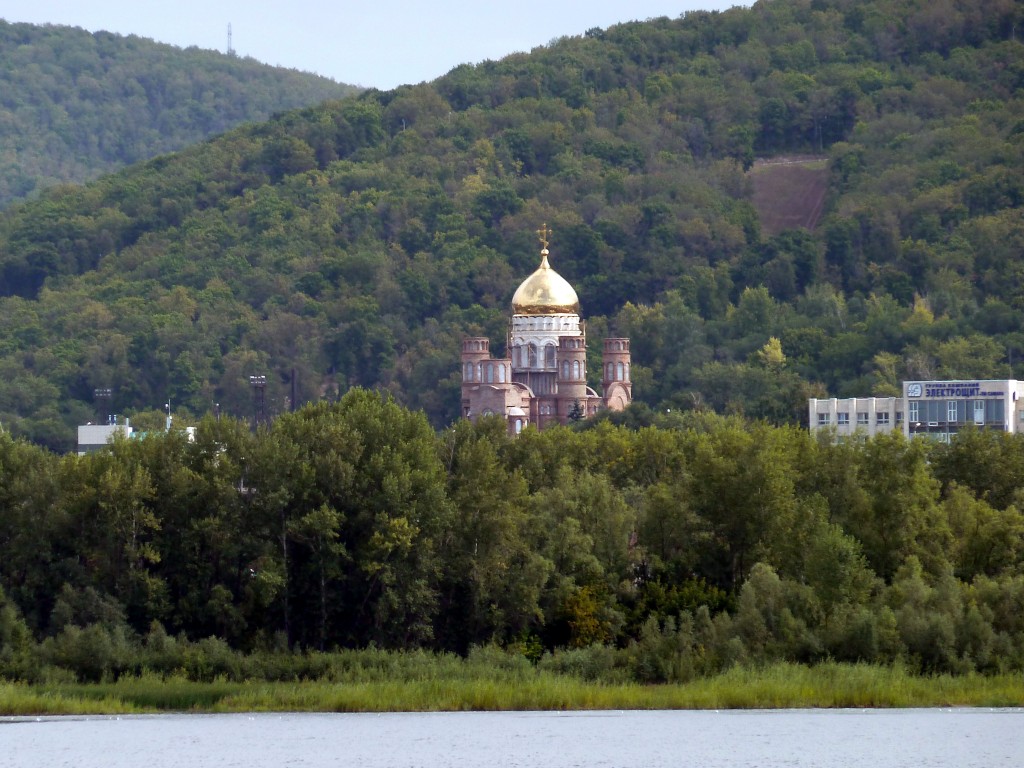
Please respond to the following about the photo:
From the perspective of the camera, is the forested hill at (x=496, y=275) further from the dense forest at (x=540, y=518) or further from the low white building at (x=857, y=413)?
the low white building at (x=857, y=413)

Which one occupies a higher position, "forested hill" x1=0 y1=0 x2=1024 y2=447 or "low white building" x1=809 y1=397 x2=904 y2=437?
"forested hill" x1=0 y1=0 x2=1024 y2=447

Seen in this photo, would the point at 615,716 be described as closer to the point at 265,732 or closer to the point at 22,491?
the point at 265,732

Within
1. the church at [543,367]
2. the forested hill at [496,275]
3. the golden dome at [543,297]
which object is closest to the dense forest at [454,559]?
the church at [543,367]

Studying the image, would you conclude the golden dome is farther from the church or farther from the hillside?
the hillside

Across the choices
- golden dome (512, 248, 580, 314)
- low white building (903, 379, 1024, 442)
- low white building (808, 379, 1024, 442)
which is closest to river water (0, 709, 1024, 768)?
low white building (808, 379, 1024, 442)

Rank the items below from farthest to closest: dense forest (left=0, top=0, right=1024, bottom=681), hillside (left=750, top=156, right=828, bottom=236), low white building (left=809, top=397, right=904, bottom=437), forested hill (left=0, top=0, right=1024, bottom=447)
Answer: hillside (left=750, top=156, right=828, bottom=236)
forested hill (left=0, top=0, right=1024, bottom=447)
low white building (left=809, top=397, right=904, bottom=437)
dense forest (left=0, top=0, right=1024, bottom=681)

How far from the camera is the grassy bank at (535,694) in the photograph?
5600 centimetres

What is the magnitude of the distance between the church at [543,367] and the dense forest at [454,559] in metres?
56.8

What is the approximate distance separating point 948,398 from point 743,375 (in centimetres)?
2933

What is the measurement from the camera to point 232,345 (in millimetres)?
162750

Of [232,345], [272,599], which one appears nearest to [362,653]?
[272,599]

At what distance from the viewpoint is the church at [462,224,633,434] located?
4919 inches

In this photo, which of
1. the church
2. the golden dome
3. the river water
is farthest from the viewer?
the golden dome

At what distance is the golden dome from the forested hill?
10.2 m
